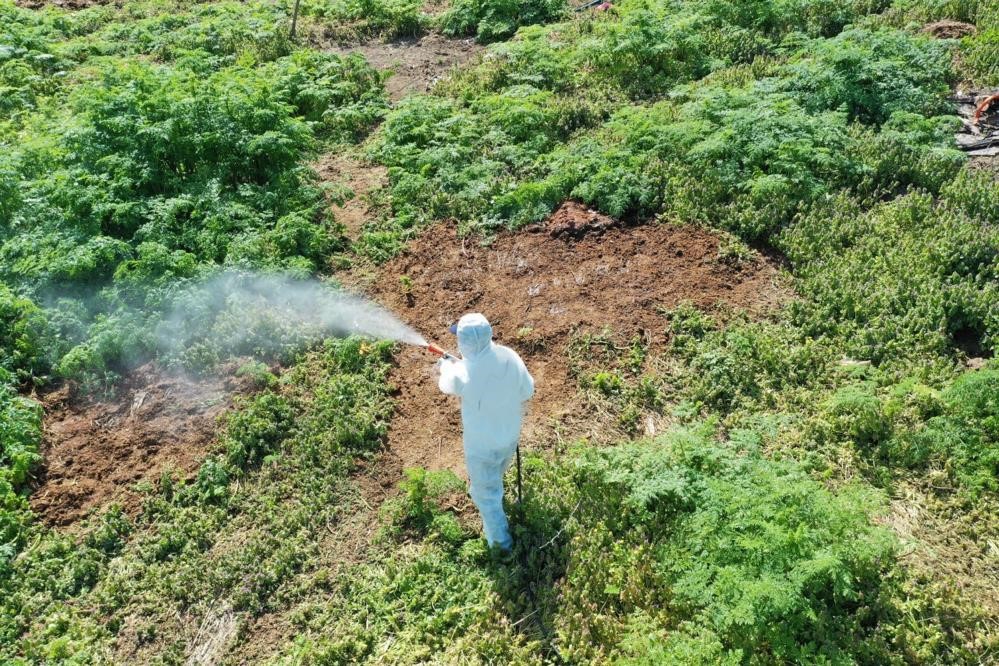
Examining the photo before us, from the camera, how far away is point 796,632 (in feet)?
18.1

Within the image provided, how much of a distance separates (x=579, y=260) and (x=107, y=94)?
270 inches

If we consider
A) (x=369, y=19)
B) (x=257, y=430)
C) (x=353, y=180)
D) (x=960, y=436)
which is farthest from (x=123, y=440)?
(x=369, y=19)

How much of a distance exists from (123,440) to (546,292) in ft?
15.6

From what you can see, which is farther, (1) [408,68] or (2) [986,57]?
(1) [408,68]

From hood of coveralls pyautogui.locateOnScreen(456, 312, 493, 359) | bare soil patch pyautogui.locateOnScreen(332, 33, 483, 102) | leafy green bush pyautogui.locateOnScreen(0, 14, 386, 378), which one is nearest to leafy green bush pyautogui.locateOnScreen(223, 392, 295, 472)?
leafy green bush pyautogui.locateOnScreen(0, 14, 386, 378)

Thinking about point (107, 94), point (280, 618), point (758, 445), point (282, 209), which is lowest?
point (280, 618)

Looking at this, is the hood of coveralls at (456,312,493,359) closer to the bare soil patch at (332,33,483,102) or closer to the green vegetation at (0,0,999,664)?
the green vegetation at (0,0,999,664)

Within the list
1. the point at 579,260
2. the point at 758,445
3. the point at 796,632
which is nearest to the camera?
the point at 796,632

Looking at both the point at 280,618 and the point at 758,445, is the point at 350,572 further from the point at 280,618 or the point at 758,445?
the point at 758,445

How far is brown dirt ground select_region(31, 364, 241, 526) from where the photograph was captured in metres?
7.52

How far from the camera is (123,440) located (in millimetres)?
7988

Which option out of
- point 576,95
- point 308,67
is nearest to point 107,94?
point 308,67

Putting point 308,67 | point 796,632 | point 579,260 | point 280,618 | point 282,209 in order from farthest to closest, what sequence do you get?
point 308,67 → point 282,209 → point 579,260 → point 280,618 → point 796,632

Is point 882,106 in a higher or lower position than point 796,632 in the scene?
higher
